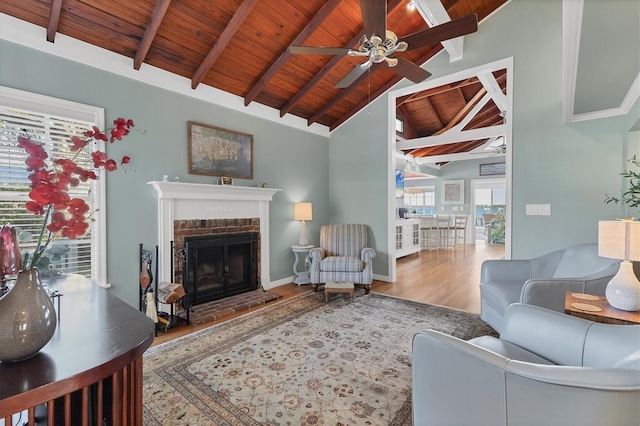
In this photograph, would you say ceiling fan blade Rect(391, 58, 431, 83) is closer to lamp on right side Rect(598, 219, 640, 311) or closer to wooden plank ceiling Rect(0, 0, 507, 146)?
wooden plank ceiling Rect(0, 0, 507, 146)

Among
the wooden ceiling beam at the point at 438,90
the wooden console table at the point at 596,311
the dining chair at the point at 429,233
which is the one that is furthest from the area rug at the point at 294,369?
the dining chair at the point at 429,233

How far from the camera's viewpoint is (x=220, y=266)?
3.84 meters

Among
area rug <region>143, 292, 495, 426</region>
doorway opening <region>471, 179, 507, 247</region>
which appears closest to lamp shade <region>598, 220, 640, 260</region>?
area rug <region>143, 292, 495, 426</region>

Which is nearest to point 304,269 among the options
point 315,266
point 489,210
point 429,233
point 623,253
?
point 315,266

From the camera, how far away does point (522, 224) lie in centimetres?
345

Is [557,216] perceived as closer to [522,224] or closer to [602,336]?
[522,224]

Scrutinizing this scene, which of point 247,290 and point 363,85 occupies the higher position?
point 363,85

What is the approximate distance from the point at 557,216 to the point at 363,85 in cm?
314

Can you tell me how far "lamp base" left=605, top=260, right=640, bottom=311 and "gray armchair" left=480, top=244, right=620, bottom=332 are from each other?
1.25 feet

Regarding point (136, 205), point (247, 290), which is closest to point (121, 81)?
point (136, 205)

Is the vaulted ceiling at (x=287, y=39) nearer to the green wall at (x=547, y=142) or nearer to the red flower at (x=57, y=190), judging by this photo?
the green wall at (x=547, y=142)

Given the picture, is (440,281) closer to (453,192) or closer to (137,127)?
(137,127)

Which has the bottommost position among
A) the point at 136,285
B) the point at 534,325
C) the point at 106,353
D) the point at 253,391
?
the point at 253,391

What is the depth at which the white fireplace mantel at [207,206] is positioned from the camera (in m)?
3.23
